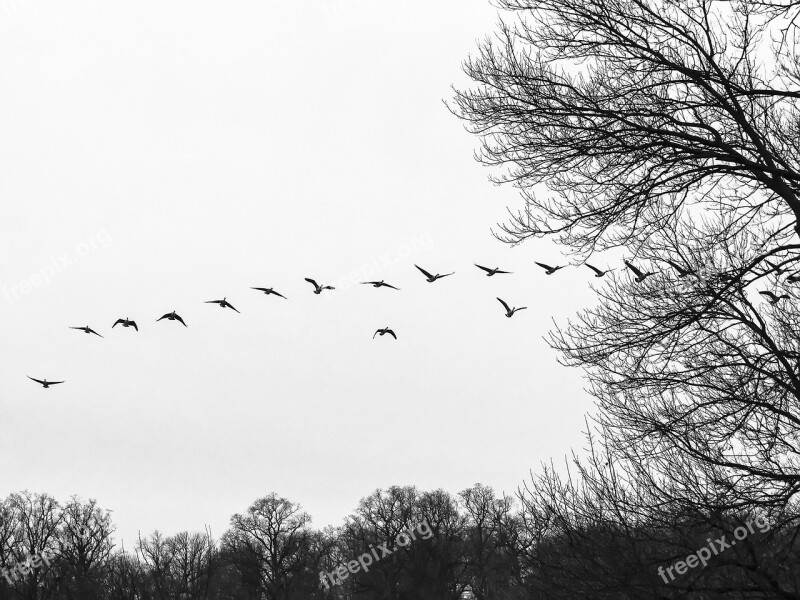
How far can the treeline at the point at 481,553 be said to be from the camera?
8.18 metres

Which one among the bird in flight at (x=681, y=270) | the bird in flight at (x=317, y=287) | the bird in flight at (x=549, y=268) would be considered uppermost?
the bird in flight at (x=317, y=287)

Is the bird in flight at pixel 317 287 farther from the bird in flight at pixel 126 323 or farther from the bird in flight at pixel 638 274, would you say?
the bird in flight at pixel 638 274

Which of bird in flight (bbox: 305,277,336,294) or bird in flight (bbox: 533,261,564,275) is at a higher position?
bird in flight (bbox: 305,277,336,294)

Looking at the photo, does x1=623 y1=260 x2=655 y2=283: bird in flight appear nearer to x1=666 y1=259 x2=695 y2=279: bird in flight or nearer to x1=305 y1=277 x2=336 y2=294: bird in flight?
x1=666 y1=259 x2=695 y2=279: bird in flight

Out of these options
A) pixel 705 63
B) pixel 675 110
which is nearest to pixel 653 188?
pixel 675 110

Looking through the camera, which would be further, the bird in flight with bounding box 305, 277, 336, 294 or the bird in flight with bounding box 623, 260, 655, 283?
the bird in flight with bounding box 305, 277, 336, 294

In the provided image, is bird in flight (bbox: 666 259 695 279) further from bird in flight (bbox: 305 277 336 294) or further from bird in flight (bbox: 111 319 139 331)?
bird in flight (bbox: 111 319 139 331)

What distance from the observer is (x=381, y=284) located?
11086mm

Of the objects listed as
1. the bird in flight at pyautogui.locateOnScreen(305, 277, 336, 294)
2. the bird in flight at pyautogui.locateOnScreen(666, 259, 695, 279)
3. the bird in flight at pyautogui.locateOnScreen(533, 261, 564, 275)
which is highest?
the bird in flight at pyautogui.locateOnScreen(305, 277, 336, 294)

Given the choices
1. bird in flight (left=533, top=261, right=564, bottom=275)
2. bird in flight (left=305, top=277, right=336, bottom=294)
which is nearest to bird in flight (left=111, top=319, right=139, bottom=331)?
bird in flight (left=305, top=277, right=336, bottom=294)

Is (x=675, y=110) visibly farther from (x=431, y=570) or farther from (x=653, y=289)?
(x=431, y=570)

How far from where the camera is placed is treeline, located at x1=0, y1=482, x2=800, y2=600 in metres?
8.18

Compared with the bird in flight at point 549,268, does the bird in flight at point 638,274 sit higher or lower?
lower

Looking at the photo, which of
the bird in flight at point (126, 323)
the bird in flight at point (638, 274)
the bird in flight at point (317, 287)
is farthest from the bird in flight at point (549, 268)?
the bird in flight at point (126, 323)
